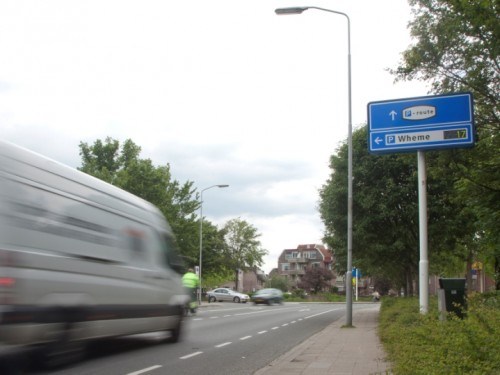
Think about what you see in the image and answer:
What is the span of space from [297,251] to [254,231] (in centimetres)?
5607

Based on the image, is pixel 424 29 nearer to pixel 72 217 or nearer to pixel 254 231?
pixel 72 217

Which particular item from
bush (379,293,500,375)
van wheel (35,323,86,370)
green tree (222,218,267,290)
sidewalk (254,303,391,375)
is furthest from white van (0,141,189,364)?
green tree (222,218,267,290)

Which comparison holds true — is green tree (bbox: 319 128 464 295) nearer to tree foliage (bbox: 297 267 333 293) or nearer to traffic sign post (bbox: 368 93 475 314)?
traffic sign post (bbox: 368 93 475 314)

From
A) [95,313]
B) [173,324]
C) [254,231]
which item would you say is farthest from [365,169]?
[254,231]

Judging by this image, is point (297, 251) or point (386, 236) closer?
point (386, 236)

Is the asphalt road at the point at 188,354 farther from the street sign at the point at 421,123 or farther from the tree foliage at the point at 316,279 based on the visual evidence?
the tree foliage at the point at 316,279

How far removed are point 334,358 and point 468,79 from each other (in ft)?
25.9

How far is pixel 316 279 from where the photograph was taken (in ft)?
310

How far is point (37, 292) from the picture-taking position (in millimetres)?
6703

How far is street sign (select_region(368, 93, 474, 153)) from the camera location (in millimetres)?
11938

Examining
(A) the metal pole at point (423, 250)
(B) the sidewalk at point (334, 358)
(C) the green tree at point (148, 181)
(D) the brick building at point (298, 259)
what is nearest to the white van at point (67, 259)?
(B) the sidewalk at point (334, 358)

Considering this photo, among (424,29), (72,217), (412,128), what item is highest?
(424,29)

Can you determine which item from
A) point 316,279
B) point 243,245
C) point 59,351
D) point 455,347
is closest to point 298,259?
point 316,279

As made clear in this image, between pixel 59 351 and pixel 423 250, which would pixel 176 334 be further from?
pixel 423 250
